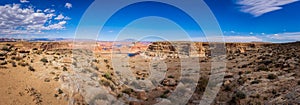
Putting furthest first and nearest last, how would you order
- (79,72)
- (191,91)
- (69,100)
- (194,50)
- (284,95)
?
(194,50)
(191,91)
(79,72)
(284,95)
(69,100)

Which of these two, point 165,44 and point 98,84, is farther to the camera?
point 165,44

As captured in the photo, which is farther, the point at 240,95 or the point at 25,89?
the point at 240,95

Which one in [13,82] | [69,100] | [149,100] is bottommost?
[149,100]

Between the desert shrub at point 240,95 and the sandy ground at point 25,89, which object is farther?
the desert shrub at point 240,95

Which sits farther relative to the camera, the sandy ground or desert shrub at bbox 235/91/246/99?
desert shrub at bbox 235/91/246/99

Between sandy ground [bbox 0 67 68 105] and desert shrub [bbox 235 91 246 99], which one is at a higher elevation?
sandy ground [bbox 0 67 68 105]

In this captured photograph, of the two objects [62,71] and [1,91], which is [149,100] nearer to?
[62,71]

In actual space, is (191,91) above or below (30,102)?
below

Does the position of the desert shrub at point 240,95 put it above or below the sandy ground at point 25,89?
below

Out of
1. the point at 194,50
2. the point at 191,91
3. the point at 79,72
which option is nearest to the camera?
the point at 79,72

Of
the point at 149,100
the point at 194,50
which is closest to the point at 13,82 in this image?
the point at 149,100

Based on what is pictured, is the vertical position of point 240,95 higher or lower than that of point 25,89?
lower
